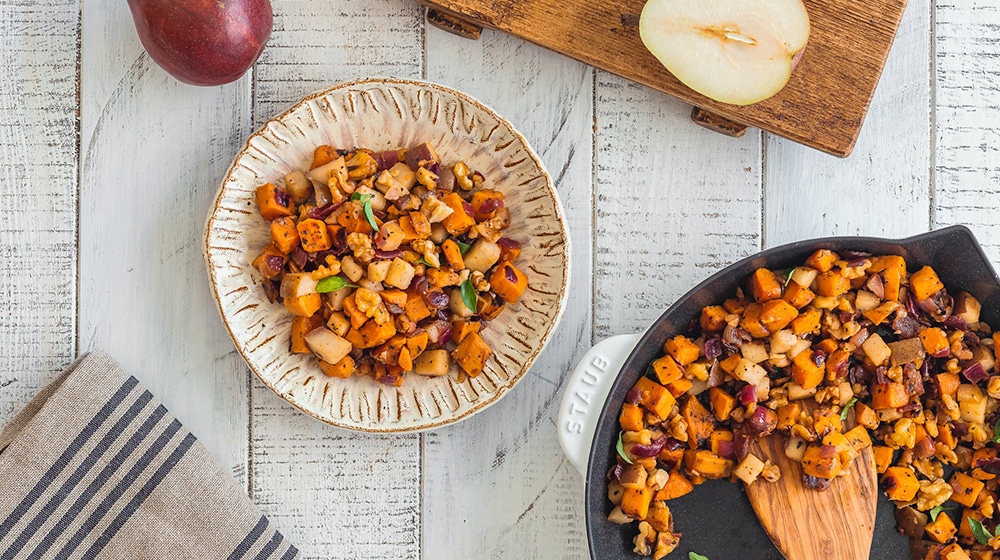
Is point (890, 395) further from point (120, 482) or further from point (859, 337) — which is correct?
point (120, 482)

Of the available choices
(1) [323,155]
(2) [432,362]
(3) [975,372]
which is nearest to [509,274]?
(2) [432,362]

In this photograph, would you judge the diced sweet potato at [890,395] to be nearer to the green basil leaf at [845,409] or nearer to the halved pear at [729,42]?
the green basil leaf at [845,409]

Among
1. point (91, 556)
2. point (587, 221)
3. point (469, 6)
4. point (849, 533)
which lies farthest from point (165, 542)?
point (849, 533)

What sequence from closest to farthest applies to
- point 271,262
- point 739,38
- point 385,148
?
1. point 739,38
2. point 271,262
3. point 385,148

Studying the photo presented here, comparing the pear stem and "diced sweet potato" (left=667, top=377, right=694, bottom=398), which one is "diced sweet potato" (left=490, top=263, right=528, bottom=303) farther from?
the pear stem

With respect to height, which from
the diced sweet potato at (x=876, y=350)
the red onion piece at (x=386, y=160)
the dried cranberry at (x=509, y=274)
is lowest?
the diced sweet potato at (x=876, y=350)

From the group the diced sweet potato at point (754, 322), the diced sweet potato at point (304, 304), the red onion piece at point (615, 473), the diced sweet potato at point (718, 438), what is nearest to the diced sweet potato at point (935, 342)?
the diced sweet potato at point (754, 322)
